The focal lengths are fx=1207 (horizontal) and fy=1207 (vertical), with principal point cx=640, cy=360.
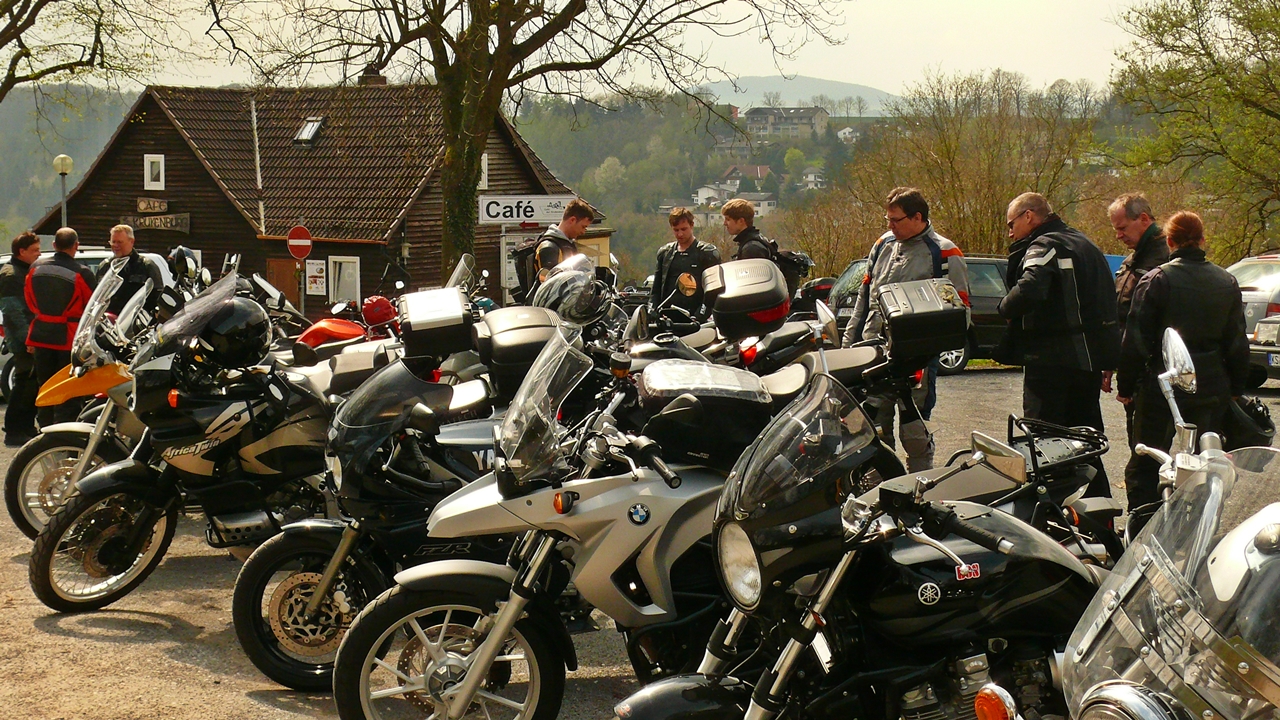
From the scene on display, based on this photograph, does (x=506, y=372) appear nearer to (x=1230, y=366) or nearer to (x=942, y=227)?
(x=1230, y=366)

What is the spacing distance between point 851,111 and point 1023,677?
8638 cm

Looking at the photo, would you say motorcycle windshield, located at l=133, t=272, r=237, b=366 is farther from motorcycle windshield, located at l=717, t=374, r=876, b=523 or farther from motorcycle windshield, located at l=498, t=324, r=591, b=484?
motorcycle windshield, located at l=717, t=374, r=876, b=523

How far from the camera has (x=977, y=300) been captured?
52.7 feet

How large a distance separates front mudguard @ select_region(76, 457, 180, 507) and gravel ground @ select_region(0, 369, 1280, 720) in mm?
566

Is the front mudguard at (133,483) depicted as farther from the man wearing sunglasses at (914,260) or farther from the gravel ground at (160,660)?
the man wearing sunglasses at (914,260)

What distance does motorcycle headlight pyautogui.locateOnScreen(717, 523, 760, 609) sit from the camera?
9.42 feet

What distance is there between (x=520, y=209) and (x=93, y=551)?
1035 cm

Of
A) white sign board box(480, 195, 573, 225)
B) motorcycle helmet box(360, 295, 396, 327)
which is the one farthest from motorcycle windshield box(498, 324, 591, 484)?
white sign board box(480, 195, 573, 225)

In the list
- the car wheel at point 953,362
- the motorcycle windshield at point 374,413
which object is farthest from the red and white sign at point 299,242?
the motorcycle windshield at point 374,413

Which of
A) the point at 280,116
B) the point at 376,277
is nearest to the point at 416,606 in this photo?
the point at 376,277

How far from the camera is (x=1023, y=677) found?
10.1 feet

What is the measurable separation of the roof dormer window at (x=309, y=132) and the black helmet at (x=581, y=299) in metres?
35.8

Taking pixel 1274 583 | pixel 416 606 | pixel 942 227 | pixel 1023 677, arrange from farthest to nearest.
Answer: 1. pixel 942 227
2. pixel 416 606
3. pixel 1023 677
4. pixel 1274 583

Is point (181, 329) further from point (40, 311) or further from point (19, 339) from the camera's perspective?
point (19, 339)
